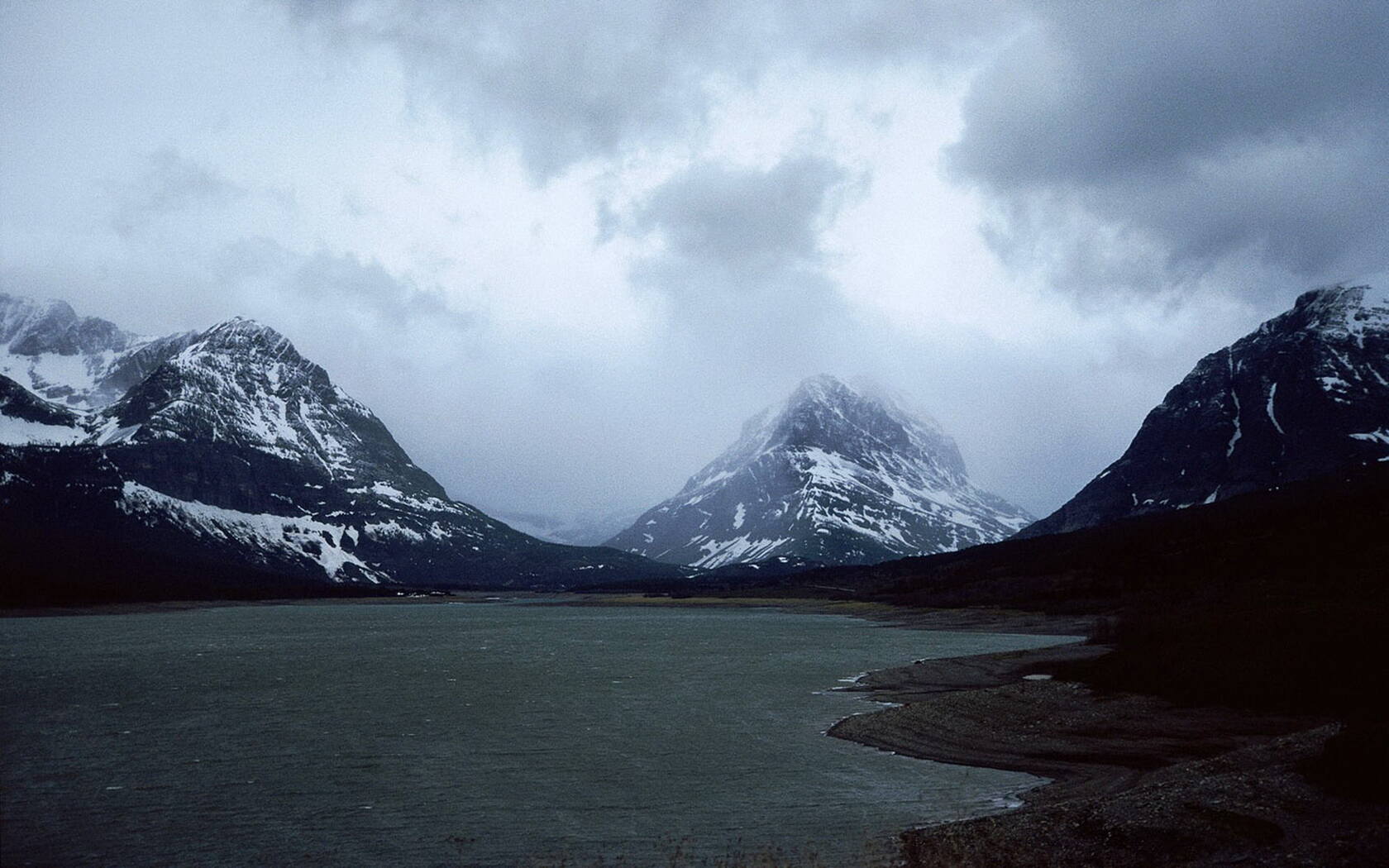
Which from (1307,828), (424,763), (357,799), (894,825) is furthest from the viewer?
(424,763)

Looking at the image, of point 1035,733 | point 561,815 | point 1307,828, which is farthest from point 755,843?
point 1035,733

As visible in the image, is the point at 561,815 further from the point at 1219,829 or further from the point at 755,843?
the point at 1219,829

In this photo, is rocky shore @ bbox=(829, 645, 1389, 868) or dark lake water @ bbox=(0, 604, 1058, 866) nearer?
rocky shore @ bbox=(829, 645, 1389, 868)

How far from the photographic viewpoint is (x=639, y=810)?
1607 inches

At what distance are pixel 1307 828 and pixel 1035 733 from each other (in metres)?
26.4

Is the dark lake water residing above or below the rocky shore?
below

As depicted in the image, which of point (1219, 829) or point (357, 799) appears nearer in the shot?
point (1219, 829)

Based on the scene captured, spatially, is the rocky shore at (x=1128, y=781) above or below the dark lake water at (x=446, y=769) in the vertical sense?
above

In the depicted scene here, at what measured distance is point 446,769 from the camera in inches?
1964

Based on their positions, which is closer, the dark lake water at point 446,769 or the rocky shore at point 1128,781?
the rocky shore at point 1128,781

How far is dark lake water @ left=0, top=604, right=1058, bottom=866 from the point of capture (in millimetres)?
36000

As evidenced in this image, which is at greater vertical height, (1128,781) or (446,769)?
(1128,781)

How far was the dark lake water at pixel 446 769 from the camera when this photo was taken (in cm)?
3600

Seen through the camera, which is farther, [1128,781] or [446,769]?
[446,769]
